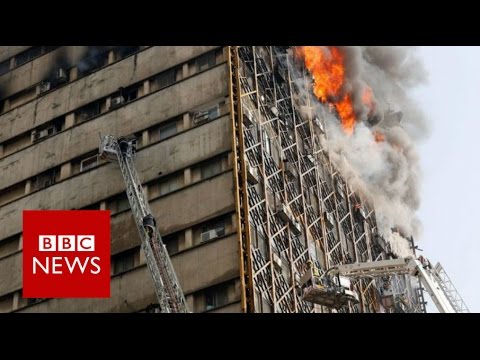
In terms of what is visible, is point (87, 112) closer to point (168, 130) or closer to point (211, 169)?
point (168, 130)

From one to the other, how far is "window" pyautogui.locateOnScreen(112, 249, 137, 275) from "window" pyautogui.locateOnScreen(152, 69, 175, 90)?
1001 cm

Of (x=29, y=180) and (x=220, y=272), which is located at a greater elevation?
(x=29, y=180)

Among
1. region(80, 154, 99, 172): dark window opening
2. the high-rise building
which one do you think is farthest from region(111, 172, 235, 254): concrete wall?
region(80, 154, 99, 172): dark window opening

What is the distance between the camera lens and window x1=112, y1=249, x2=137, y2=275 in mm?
46594

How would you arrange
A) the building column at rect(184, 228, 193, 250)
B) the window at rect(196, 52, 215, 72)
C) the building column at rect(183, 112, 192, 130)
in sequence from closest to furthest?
the building column at rect(184, 228, 193, 250) → the building column at rect(183, 112, 192, 130) → the window at rect(196, 52, 215, 72)

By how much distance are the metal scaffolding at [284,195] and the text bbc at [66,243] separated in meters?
7.41

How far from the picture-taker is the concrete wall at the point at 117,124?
4997 centimetres

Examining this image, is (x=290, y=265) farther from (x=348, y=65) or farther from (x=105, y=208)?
(x=348, y=65)

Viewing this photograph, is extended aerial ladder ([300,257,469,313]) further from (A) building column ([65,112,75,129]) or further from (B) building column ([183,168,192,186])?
(A) building column ([65,112,75,129])

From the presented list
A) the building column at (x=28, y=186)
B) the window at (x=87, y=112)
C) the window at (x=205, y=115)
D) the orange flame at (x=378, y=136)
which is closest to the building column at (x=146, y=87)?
the window at (x=87, y=112)

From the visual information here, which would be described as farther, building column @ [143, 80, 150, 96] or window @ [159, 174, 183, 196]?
building column @ [143, 80, 150, 96]

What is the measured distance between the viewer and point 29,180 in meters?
53.9
